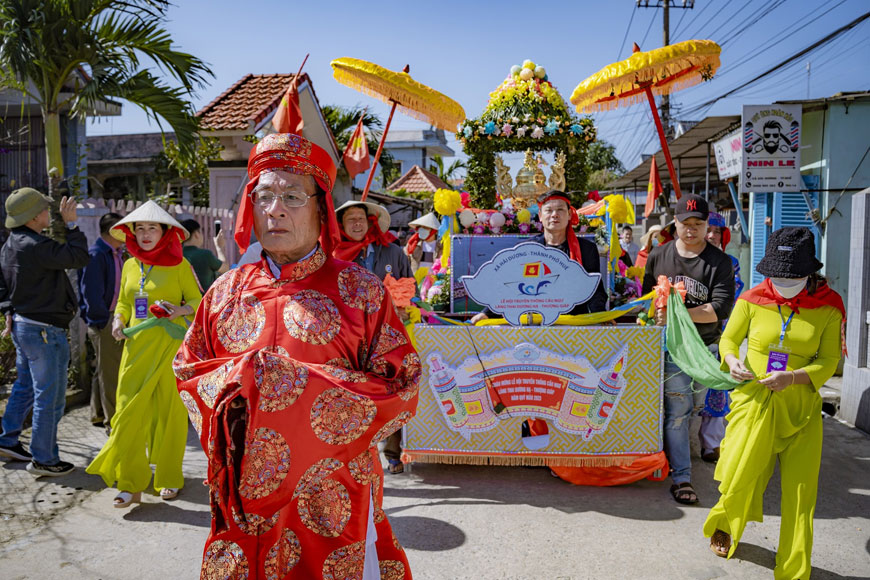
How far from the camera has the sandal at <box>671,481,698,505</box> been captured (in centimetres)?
446

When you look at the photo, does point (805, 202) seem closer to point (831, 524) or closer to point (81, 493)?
point (831, 524)

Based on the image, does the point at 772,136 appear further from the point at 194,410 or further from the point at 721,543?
the point at 194,410

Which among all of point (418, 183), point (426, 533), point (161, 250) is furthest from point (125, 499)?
point (418, 183)

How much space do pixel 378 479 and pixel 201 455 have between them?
3.77 m

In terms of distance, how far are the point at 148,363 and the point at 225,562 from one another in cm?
285

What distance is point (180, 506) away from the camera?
4473mm

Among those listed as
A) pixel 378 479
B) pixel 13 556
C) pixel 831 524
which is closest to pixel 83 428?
pixel 13 556

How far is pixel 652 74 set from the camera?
5438 mm

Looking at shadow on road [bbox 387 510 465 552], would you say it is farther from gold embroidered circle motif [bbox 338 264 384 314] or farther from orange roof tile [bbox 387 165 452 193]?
orange roof tile [bbox 387 165 452 193]

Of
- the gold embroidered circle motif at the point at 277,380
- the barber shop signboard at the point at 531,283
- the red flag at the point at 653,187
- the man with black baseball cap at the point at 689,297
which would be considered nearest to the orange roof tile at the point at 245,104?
the red flag at the point at 653,187

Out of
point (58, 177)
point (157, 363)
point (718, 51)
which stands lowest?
point (157, 363)

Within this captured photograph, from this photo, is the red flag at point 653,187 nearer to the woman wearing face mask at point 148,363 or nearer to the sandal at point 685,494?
the sandal at point 685,494

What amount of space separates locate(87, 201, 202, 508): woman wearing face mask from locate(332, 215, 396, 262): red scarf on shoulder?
125 centimetres

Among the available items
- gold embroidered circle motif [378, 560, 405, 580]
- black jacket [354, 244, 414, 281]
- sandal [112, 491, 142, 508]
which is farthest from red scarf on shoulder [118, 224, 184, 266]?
gold embroidered circle motif [378, 560, 405, 580]
